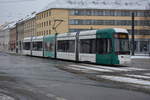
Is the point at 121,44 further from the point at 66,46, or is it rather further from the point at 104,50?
the point at 66,46

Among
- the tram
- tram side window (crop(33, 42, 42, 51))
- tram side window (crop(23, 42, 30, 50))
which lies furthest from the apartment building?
the tram

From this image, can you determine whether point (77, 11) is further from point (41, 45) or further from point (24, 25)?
point (41, 45)

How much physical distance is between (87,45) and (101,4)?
72258mm

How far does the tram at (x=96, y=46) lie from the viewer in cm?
2431

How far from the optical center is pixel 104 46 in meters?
25.1

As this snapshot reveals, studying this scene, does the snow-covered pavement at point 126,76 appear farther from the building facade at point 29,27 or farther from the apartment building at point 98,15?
the building facade at point 29,27

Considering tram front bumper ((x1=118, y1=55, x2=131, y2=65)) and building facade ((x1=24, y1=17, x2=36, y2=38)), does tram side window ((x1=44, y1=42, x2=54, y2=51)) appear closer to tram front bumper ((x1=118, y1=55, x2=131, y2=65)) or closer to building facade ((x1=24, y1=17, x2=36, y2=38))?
tram front bumper ((x1=118, y1=55, x2=131, y2=65))

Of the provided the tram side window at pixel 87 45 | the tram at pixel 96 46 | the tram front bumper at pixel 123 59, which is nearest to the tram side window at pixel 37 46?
the tram at pixel 96 46

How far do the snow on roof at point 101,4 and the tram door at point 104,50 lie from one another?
7244cm

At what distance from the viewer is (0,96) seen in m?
10.2

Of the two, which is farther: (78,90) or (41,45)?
(41,45)

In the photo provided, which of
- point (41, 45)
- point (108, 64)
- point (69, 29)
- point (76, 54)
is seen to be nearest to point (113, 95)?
point (108, 64)

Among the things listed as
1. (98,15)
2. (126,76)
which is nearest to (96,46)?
(126,76)

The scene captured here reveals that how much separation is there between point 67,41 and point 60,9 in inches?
2566
